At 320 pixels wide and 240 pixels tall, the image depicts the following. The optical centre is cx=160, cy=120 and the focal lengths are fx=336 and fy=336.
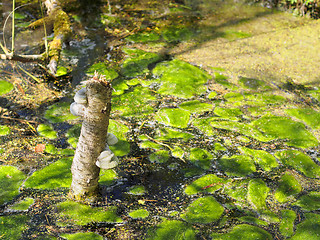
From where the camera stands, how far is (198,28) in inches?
235

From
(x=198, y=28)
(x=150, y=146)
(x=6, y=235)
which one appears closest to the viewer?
(x=6, y=235)

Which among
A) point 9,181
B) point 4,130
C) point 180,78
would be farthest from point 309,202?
point 4,130

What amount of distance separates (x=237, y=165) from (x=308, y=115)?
1363 mm

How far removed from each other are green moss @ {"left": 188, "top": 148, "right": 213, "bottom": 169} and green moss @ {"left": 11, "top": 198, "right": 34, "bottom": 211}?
1468 millimetres

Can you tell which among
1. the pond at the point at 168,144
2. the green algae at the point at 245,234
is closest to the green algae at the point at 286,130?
the pond at the point at 168,144

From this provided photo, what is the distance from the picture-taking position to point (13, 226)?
2328mm

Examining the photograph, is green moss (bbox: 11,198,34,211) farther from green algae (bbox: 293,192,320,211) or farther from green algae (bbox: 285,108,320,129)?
green algae (bbox: 285,108,320,129)

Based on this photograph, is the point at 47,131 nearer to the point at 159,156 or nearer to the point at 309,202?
the point at 159,156

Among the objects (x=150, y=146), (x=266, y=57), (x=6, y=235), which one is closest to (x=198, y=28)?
(x=266, y=57)

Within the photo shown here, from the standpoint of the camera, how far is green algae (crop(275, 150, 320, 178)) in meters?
3.19

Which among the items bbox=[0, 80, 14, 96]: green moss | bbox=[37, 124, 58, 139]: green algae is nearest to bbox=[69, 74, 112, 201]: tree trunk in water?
bbox=[37, 124, 58, 139]: green algae

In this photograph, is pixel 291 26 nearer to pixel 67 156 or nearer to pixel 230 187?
pixel 230 187

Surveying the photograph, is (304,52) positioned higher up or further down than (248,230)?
higher up

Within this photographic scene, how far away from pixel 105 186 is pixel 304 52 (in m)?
4.02
